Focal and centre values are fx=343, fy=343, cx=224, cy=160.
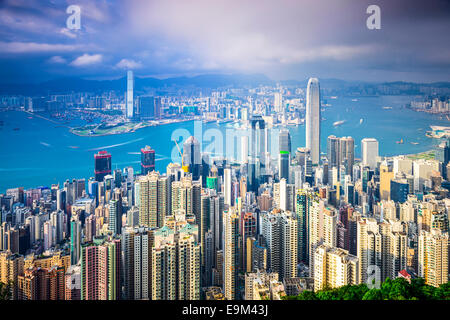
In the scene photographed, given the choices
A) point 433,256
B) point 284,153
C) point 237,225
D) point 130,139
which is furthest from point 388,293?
point 130,139

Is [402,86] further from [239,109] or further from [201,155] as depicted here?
[201,155]

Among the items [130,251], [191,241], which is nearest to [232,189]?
[191,241]

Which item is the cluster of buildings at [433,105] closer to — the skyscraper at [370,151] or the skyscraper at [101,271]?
the skyscraper at [370,151]

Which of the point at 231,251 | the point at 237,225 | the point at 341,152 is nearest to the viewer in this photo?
the point at 231,251

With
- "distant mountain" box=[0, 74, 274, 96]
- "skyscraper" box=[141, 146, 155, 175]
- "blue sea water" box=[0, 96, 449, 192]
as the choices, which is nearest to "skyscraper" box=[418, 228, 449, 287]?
"blue sea water" box=[0, 96, 449, 192]

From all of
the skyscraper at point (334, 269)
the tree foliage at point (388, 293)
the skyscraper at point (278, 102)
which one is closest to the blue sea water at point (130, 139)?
the skyscraper at point (278, 102)

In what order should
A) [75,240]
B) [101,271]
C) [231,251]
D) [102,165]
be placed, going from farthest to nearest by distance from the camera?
[102,165]
[231,251]
[75,240]
[101,271]

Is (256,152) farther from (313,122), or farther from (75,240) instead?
(75,240)
